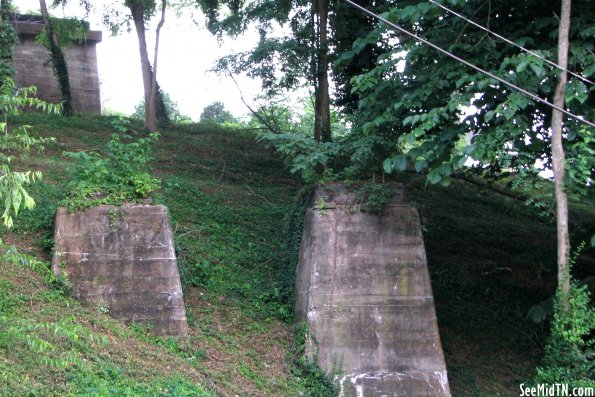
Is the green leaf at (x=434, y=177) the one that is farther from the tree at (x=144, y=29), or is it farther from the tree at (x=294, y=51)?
the tree at (x=144, y=29)

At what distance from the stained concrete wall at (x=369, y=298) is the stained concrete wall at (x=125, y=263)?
6.62ft

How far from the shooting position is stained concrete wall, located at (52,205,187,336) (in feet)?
32.1

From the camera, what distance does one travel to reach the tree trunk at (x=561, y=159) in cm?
937

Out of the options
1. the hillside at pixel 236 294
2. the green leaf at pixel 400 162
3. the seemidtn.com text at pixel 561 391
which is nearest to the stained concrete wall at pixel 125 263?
the hillside at pixel 236 294

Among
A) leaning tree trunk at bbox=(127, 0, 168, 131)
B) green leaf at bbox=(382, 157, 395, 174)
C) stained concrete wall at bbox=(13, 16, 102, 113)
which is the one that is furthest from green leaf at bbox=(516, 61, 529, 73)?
stained concrete wall at bbox=(13, 16, 102, 113)

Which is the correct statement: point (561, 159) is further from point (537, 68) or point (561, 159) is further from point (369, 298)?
point (369, 298)

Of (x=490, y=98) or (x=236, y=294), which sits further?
(x=236, y=294)

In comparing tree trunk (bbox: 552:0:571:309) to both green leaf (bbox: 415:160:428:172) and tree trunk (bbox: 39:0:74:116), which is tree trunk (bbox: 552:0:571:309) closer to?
green leaf (bbox: 415:160:428:172)

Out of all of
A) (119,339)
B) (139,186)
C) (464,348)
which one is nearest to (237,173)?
(139,186)

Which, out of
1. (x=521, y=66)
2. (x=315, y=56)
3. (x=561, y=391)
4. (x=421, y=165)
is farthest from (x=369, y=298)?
(x=315, y=56)

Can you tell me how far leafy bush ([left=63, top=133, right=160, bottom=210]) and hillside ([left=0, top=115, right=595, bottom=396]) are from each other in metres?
0.51

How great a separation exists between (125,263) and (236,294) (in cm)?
202

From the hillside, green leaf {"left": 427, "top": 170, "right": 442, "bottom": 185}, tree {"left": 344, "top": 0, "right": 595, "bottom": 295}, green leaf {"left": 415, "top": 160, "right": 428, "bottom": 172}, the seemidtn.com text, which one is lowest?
the seemidtn.com text

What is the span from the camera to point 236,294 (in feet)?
37.2
